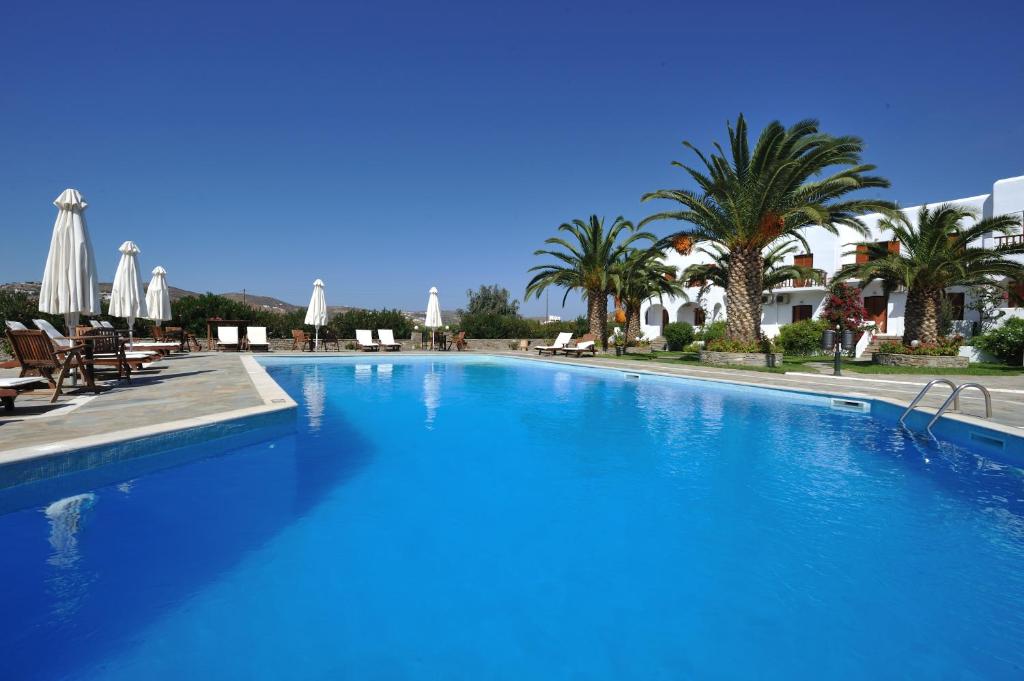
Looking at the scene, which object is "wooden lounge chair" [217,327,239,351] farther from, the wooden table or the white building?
the white building

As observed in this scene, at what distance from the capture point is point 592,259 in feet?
70.7

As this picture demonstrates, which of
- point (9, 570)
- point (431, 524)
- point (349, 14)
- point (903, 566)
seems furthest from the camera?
point (349, 14)

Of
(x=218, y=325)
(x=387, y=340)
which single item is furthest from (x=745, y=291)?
(x=218, y=325)

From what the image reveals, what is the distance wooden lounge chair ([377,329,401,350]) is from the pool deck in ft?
37.9

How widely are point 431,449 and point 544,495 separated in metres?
2.12

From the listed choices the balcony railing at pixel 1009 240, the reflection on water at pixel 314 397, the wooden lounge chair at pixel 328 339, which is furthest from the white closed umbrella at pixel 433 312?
the balcony railing at pixel 1009 240

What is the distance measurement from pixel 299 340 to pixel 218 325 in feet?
12.5

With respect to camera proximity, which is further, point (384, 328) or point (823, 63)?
point (384, 328)

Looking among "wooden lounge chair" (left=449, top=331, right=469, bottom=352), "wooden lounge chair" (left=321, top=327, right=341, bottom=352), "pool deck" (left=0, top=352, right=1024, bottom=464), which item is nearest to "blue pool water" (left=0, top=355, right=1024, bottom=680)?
"pool deck" (left=0, top=352, right=1024, bottom=464)

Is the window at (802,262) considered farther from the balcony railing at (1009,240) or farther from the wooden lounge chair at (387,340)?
the wooden lounge chair at (387,340)

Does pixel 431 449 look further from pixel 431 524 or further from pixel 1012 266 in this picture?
pixel 1012 266

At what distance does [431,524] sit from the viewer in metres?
3.92

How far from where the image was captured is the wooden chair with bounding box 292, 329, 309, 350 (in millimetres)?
22031

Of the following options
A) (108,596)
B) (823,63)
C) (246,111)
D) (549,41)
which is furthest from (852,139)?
(246,111)
